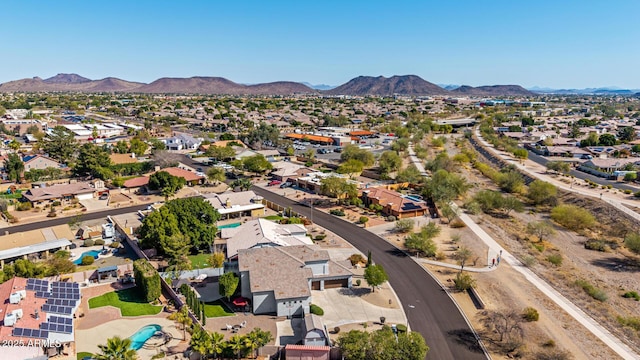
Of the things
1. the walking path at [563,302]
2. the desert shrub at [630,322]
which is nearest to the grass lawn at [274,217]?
the walking path at [563,302]

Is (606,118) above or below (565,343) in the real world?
above

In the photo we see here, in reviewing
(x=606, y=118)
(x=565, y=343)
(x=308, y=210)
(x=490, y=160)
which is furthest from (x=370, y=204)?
(x=606, y=118)

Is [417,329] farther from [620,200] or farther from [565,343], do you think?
[620,200]

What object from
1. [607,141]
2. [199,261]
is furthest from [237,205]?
[607,141]

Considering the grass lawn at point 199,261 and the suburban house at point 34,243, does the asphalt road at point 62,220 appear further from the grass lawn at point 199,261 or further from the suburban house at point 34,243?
the grass lawn at point 199,261

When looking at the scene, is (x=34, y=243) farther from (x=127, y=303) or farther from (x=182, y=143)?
(x=182, y=143)

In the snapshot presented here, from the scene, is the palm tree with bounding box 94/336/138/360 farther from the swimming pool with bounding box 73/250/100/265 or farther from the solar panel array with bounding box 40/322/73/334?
the swimming pool with bounding box 73/250/100/265
